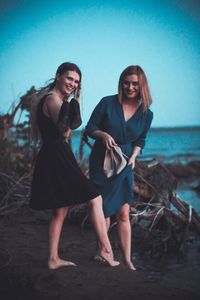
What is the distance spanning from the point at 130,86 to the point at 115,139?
54 cm

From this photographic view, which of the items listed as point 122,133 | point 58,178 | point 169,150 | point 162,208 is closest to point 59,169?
point 58,178

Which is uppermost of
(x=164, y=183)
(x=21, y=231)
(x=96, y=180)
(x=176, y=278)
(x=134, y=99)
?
(x=134, y=99)

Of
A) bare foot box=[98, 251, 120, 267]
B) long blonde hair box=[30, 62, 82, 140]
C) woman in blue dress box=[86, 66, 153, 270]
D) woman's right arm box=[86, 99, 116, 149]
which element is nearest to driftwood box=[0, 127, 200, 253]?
woman in blue dress box=[86, 66, 153, 270]

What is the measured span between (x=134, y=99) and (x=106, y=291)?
72.7 inches

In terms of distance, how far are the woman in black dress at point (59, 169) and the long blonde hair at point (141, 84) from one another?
1.74 feet

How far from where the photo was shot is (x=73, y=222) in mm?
6117

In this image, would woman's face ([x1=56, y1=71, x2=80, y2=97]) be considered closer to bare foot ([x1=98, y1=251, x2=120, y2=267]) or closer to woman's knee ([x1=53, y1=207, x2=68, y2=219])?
woman's knee ([x1=53, y1=207, x2=68, y2=219])

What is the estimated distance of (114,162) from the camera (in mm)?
3602

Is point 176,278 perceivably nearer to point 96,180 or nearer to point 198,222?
point 198,222

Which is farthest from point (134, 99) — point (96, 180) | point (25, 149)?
point (25, 149)

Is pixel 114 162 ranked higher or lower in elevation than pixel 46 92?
lower

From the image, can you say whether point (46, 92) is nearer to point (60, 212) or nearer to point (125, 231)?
point (60, 212)

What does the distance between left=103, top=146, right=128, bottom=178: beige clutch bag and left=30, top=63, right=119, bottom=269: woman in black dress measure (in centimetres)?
38

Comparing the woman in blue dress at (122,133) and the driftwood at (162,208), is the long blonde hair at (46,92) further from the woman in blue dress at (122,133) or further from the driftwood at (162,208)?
the driftwood at (162,208)
